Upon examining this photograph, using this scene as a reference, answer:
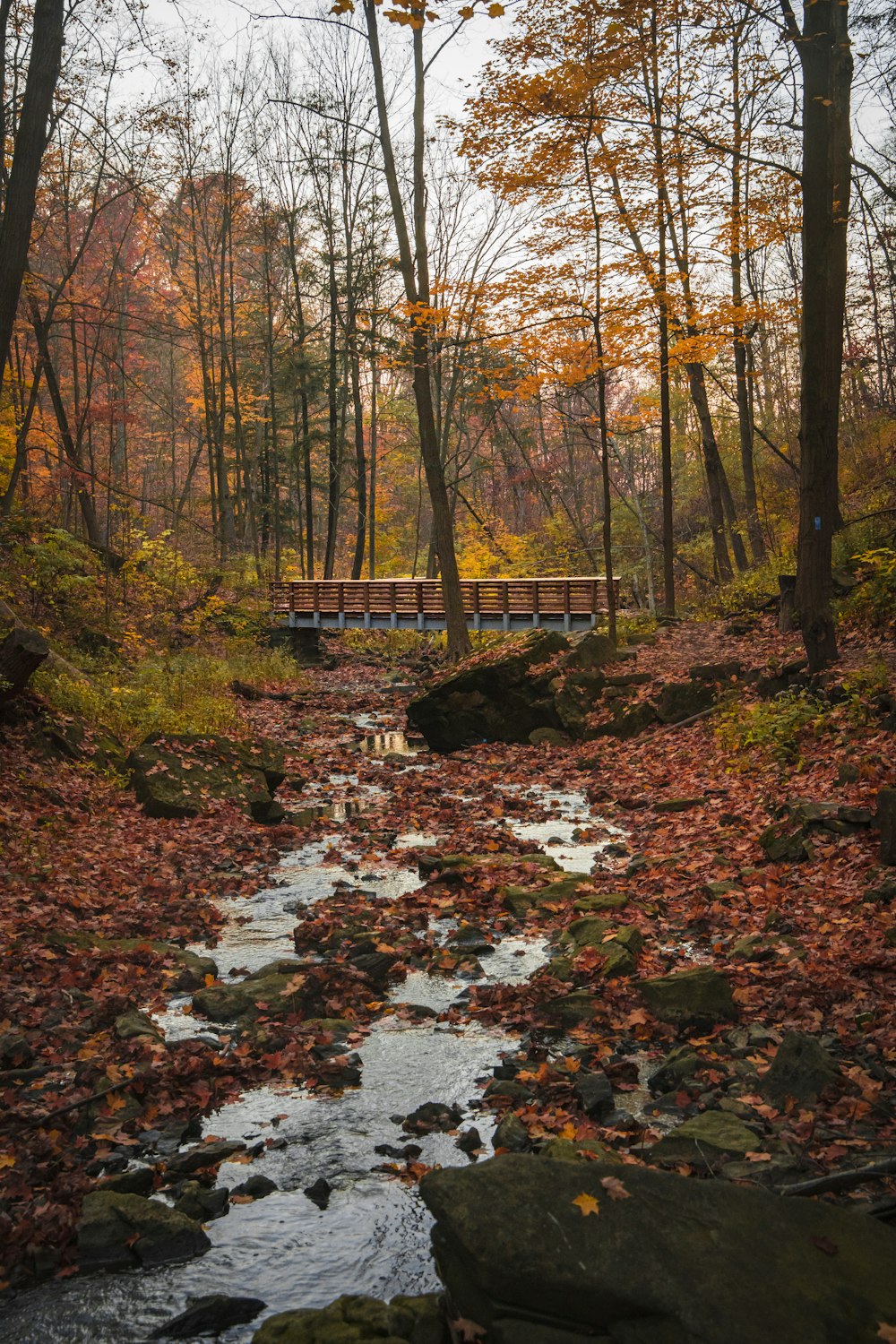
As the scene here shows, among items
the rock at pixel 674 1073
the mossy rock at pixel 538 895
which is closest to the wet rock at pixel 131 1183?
the rock at pixel 674 1073

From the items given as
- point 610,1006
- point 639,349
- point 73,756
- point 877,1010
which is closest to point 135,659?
point 73,756

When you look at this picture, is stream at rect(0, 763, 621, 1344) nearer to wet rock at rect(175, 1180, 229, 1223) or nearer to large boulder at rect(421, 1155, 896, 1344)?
wet rock at rect(175, 1180, 229, 1223)

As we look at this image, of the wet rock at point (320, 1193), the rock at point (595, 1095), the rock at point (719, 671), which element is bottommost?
the wet rock at point (320, 1193)

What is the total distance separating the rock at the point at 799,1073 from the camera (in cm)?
482

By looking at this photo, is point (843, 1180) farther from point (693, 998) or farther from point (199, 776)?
point (199, 776)

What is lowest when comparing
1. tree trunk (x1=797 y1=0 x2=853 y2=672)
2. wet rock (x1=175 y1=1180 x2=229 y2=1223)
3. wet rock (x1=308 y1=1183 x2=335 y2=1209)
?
wet rock (x1=308 y1=1183 x2=335 y2=1209)

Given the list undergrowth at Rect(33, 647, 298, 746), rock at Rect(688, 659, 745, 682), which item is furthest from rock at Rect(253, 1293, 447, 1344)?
rock at Rect(688, 659, 745, 682)

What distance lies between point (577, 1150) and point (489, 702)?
515 inches

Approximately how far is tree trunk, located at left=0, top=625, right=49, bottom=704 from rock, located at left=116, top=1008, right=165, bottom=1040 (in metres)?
5.24

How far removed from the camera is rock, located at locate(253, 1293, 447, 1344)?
3.43 m

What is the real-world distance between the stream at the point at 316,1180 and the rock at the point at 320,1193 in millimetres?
29

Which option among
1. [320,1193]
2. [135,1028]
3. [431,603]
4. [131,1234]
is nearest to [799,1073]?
[320,1193]

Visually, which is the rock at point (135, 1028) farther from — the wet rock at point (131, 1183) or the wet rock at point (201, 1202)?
the wet rock at point (201, 1202)

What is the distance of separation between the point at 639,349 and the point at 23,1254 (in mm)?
17408
